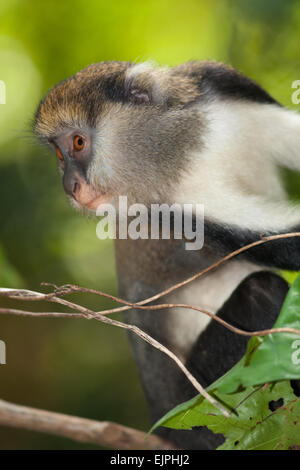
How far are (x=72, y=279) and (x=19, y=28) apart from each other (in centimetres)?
199

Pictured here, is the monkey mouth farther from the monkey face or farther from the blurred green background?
the blurred green background

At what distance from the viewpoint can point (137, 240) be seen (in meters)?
2.58

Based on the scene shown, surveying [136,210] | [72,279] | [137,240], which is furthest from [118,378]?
[136,210]

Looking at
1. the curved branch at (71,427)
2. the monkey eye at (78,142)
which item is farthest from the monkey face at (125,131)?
the curved branch at (71,427)

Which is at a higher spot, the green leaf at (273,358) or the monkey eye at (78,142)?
the monkey eye at (78,142)

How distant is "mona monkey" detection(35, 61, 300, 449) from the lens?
198 centimetres

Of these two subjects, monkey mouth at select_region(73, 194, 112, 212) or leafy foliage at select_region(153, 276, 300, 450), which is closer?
leafy foliage at select_region(153, 276, 300, 450)

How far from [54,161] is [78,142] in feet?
6.05

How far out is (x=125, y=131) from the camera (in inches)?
86.5

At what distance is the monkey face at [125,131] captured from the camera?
2148mm

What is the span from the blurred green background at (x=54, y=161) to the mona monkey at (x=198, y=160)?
0.64 meters

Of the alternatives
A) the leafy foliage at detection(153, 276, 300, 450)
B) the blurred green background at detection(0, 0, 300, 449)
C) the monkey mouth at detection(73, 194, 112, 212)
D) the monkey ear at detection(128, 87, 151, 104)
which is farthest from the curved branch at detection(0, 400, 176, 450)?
the blurred green background at detection(0, 0, 300, 449)

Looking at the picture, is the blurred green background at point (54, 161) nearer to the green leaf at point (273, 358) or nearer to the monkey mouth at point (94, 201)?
the monkey mouth at point (94, 201)

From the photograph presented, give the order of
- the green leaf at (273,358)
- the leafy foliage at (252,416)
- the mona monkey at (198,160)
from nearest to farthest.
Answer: the green leaf at (273,358)
the leafy foliage at (252,416)
the mona monkey at (198,160)
